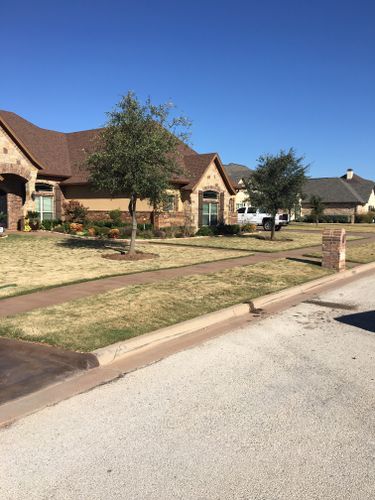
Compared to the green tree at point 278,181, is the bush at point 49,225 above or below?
below

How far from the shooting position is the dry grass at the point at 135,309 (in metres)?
6.81

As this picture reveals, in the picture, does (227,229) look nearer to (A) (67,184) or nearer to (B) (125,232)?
(B) (125,232)

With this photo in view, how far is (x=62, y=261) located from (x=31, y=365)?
9809mm

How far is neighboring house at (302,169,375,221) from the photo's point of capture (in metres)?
65.1

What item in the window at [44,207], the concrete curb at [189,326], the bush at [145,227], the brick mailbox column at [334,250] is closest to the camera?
the concrete curb at [189,326]

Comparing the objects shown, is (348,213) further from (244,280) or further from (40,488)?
(40,488)

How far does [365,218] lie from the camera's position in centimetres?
6300

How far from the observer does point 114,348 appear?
6.25 metres

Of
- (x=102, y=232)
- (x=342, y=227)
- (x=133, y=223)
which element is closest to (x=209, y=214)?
(x=102, y=232)

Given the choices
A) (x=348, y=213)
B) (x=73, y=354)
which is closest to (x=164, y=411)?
(x=73, y=354)

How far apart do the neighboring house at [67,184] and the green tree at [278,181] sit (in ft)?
15.0

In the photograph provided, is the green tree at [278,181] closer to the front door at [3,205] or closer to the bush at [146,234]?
the bush at [146,234]

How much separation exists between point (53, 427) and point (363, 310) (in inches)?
272

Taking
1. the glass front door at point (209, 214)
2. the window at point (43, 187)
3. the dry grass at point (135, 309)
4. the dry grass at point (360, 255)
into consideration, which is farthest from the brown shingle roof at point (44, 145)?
the dry grass at point (135, 309)
